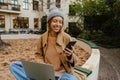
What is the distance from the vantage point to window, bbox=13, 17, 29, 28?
30841mm

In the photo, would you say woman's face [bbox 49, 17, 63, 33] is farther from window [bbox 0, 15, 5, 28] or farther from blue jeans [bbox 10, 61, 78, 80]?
window [bbox 0, 15, 5, 28]

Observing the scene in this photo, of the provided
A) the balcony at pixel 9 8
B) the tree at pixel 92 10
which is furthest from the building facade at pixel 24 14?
the tree at pixel 92 10

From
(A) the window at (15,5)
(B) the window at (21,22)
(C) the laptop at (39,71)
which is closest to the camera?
(C) the laptop at (39,71)

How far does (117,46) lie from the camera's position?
17188 millimetres

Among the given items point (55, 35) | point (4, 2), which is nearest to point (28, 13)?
point (4, 2)

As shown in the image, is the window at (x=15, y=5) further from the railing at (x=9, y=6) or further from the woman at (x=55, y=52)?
the woman at (x=55, y=52)

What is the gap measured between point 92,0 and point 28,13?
455 inches

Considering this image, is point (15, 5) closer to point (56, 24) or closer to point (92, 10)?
point (92, 10)

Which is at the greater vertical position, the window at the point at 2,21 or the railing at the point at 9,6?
the railing at the point at 9,6

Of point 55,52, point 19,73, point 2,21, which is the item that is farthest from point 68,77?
point 2,21

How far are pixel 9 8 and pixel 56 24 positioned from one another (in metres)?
27.7

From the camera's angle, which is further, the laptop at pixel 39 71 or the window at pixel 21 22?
the window at pixel 21 22

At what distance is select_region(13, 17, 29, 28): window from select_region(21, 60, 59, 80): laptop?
2830 cm

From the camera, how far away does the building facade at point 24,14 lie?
2950 cm
